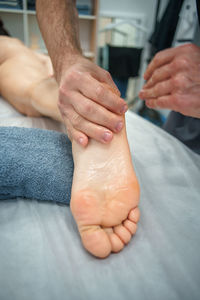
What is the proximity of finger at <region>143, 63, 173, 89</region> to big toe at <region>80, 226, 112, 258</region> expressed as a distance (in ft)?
1.65

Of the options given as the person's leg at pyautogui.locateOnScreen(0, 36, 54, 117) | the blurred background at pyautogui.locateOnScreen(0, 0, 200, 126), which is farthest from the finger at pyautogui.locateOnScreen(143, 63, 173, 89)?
the blurred background at pyautogui.locateOnScreen(0, 0, 200, 126)

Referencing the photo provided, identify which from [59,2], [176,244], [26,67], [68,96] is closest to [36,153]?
[68,96]

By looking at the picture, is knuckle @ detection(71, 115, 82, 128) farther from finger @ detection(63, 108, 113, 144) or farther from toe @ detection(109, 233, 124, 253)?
toe @ detection(109, 233, 124, 253)

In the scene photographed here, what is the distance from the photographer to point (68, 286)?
0.36 meters

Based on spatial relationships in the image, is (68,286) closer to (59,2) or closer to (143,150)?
(143,150)

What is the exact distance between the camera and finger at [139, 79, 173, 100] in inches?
26.2

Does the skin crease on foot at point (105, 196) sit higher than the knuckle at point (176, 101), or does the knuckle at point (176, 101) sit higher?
the knuckle at point (176, 101)

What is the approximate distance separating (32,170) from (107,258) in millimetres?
254

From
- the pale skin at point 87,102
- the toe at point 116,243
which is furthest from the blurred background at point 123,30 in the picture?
the toe at point 116,243

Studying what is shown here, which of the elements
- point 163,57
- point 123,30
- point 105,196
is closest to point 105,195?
point 105,196

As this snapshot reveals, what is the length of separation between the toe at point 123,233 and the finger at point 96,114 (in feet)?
0.75

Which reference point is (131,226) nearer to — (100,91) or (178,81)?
(100,91)

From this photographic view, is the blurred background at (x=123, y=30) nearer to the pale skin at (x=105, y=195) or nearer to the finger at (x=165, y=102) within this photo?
the finger at (x=165, y=102)

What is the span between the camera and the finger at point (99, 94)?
1.74 ft
